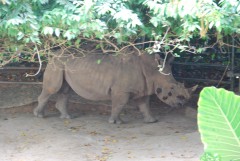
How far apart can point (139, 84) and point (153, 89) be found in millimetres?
294

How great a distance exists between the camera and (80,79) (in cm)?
969

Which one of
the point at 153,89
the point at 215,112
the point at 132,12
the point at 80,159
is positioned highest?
the point at 132,12

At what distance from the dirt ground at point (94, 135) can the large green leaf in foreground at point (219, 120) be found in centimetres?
421

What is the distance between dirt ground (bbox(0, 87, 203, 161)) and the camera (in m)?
7.77

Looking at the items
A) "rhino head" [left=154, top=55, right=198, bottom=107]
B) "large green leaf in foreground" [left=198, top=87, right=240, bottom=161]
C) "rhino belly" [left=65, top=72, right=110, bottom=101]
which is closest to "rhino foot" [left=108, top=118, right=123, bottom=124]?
"rhino belly" [left=65, top=72, right=110, bottom=101]

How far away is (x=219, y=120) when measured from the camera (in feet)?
10.3

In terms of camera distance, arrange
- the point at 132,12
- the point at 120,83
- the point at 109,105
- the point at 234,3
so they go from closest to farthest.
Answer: the point at 234,3, the point at 132,12, the point at 120,83, the point at 109,105

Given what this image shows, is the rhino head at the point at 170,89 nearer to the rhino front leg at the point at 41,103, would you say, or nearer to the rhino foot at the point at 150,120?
the rhino foot at the point at 150,120

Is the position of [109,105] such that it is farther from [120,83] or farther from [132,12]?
[132,12]

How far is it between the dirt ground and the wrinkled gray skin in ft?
1.52

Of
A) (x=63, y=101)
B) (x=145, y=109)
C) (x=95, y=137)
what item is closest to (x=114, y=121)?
(x=145, y=109)

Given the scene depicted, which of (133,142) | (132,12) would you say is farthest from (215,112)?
(133,142)

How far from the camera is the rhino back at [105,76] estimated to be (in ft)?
31.1

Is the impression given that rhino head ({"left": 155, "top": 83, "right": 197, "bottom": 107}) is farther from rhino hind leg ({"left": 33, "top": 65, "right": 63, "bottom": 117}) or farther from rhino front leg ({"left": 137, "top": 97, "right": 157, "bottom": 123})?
rhino hind leg ({"left": 33, "top": 65, "right": 63, "bottom": 117})
